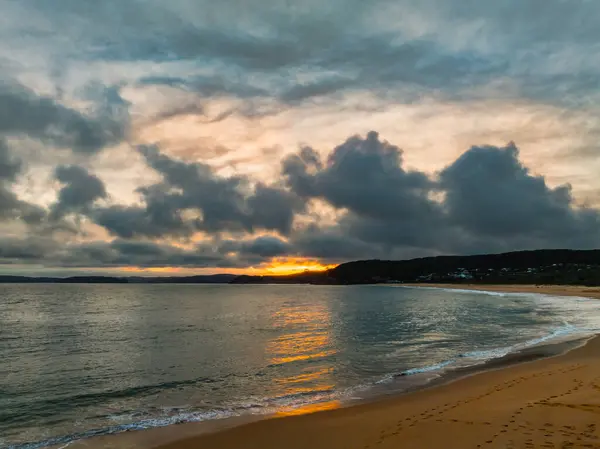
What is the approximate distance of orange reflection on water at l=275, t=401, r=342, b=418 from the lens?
566 inches

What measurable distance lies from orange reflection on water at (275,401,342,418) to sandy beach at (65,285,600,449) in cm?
16

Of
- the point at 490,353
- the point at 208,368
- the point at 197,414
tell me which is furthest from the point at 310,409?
the point at 490,353

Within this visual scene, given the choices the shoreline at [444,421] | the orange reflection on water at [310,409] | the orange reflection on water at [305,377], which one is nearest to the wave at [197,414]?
the orange reflection on water at [310,409]

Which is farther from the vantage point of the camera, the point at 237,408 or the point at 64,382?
the point at 64,382

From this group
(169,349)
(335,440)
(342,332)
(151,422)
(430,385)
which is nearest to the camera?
(335,440)

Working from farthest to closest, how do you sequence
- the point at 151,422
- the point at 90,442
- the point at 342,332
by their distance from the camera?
1. the point at 342,332
2. the point at 151,422
3. the point at 90,442

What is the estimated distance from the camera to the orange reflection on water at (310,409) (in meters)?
14.4

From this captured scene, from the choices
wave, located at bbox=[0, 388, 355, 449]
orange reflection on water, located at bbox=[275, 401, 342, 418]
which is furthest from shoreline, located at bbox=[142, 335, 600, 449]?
wave, located at bbox=[0, 388, 355, 449]

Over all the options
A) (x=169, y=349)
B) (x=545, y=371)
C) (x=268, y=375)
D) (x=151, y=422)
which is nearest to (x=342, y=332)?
(x=169, y=349)

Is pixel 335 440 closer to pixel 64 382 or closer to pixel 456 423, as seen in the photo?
pixel 456 423

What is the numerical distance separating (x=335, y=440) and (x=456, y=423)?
3.33m

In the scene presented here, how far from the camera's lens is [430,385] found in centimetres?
1789

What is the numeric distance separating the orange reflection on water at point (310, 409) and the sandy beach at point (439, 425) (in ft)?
0.54

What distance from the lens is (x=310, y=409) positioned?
A: 14852 mm
